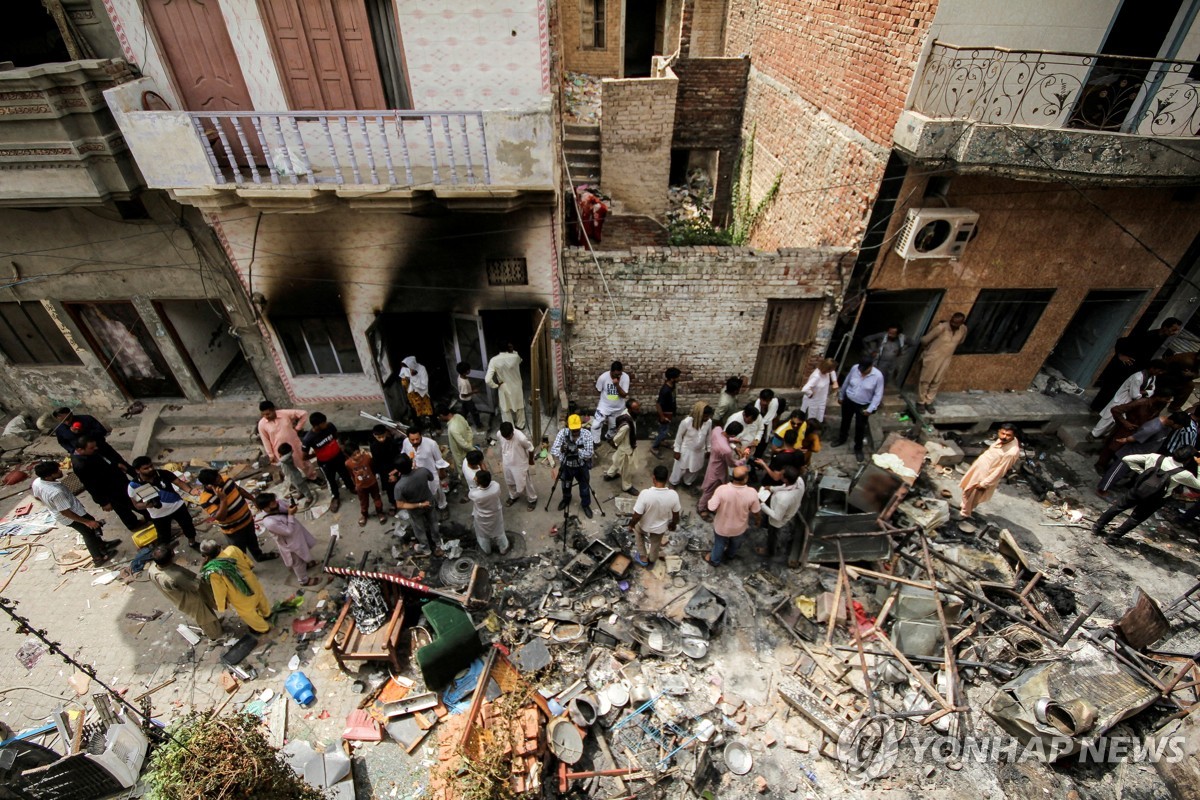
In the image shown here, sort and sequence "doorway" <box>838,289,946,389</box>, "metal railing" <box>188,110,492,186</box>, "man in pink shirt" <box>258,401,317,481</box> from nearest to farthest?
"metal railing" <box>188,110,492,186</box>
"man in pink shirt" <box>258,401,317,481</box>
"doorway" <box>838,289,946,389</box>

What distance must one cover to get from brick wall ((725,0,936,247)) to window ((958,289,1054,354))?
270cm

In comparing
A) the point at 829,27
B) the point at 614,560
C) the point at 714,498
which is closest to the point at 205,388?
the point at 614,560

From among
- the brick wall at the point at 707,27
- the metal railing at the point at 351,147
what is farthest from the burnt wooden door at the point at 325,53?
the brick wall at the point at 707,27

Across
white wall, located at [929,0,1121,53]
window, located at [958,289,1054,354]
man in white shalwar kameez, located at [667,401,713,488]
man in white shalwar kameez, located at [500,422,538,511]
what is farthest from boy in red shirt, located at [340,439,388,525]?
window, located at [958,289,1054,354]

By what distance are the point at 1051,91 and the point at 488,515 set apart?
8525mm

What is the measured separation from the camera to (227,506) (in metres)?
6.14

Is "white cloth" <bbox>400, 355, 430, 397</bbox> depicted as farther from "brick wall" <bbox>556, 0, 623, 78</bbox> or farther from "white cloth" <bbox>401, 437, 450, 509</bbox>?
"brick wall" <bbox>556, 0, 623, 78</bbox>

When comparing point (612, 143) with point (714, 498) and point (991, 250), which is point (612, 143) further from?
point (714, 498)

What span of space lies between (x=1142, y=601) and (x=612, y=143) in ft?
35.0

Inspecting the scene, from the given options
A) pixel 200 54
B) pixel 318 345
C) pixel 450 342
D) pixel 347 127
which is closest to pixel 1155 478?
pixel 450 342

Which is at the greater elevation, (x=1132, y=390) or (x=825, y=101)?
(x=825, y=101)

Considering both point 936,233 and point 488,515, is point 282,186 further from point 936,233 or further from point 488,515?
point 936,233

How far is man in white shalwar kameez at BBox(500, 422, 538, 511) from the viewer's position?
6824 millimetres

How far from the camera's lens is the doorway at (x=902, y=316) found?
338 inches
